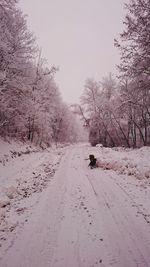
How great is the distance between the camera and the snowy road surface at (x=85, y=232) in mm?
5086

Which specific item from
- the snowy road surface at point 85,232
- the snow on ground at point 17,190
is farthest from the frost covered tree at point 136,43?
the snow on ground at point 17,190

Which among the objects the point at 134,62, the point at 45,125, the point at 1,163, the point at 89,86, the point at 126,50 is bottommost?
the point at 1,163

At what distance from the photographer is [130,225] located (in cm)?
664

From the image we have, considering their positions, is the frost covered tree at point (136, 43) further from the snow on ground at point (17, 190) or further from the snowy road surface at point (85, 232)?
the snow on ground at point (17, 190)

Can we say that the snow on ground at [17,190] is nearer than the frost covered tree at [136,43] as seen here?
Yes

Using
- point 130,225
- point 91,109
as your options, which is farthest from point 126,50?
point 91,109

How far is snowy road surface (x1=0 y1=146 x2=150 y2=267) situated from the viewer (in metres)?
5.09

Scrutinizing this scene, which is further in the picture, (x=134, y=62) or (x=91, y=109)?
(x=91, y=109)

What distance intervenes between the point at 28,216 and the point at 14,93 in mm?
12922

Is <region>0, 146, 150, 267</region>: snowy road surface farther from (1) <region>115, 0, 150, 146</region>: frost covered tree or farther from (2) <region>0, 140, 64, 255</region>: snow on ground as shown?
(1) <region>115, 0, 150, 146</region>: frost covered tree

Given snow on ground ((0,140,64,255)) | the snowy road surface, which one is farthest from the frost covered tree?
snow on ground ((0,140,64,255))

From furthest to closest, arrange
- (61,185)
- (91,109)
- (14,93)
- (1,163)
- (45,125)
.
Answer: (91,109) → (45,125) → (14,93) → (1,163) → (61,185)

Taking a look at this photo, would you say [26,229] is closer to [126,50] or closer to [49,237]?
[49,237]

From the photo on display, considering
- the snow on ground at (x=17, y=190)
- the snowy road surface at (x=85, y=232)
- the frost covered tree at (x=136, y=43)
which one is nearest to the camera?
the snowy road surface at (x=85, y=232)
